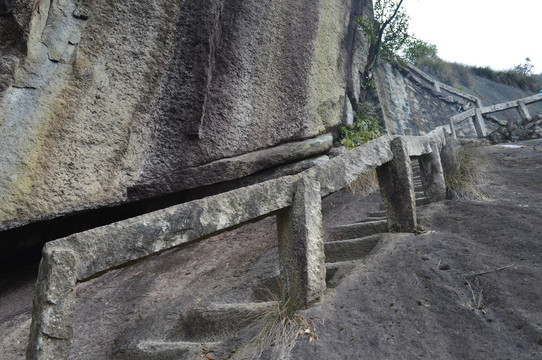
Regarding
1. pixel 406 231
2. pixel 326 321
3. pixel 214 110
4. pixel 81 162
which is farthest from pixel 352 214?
pixel 81 162

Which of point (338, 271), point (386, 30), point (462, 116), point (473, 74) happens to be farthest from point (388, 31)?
point (473, 74)

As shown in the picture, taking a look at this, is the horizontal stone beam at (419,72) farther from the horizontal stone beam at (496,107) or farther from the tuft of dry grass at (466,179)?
the tuft of dry grass at (466,179)

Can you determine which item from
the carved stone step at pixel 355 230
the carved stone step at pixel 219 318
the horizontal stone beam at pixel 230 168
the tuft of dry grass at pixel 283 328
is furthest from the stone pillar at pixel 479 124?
the tuft of dry grass at pixel 283 328

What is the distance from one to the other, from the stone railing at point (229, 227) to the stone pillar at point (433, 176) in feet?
2.54

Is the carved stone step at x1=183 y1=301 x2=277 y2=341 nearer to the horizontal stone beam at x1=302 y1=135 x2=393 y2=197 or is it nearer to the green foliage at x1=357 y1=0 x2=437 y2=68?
the horizontal stone beam at x1=302 y1=135 x2=393 y2=197

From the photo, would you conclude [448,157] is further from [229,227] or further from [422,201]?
[229,227]

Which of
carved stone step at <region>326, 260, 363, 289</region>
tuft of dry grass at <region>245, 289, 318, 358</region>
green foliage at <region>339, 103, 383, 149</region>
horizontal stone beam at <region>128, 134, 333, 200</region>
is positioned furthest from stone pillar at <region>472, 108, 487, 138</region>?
tuft of dry grass at <region>245, 289, 318, 358</region>

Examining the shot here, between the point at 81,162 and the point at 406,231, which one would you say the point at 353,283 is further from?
the point at 81,162

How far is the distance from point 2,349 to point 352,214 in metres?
3.68

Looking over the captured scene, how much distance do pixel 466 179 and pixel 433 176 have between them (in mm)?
486

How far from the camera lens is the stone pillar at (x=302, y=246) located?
2170mm

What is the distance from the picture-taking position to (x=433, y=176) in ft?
12.6

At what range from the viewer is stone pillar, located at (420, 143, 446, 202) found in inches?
151

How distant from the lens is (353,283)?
242cm
